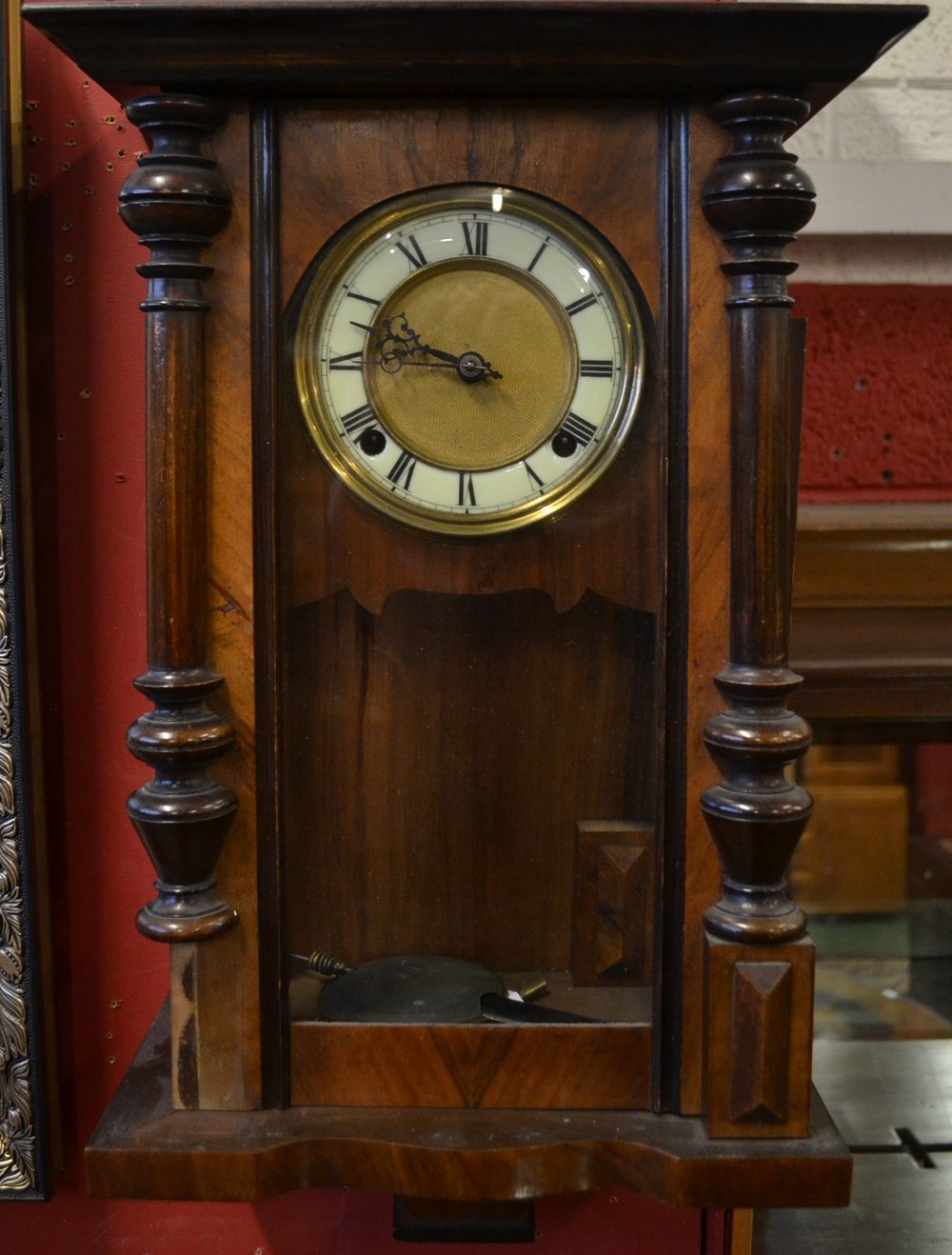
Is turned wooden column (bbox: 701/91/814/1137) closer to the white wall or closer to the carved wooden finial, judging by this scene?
the carved wooden finial

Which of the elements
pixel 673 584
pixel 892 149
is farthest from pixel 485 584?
pixel 892 149

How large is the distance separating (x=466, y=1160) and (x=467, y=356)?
1.64 ft

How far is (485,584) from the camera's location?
0.74 m

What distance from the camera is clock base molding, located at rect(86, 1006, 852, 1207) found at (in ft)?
2.26

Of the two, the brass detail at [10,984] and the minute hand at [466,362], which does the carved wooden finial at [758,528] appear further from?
the brass detail at [10,984]

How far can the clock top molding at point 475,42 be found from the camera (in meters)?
0.64

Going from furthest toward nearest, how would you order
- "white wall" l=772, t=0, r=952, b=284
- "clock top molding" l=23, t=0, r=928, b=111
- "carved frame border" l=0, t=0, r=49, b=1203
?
"white wall" l=772, t=0, r=952, b=284
"carved frame border" l=0, t=0, r=49, b=1203
"clock top molding" l=23, t=0, r=928, b=111

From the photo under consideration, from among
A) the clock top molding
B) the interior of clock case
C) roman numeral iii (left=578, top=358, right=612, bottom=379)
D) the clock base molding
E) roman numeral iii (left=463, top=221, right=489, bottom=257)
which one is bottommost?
the clock base molding

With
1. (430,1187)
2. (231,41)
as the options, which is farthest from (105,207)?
(430,1187)

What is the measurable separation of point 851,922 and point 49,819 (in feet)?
3.22

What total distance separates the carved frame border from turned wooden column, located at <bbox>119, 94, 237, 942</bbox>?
0.74 feet

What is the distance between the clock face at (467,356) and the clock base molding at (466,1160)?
384 mm

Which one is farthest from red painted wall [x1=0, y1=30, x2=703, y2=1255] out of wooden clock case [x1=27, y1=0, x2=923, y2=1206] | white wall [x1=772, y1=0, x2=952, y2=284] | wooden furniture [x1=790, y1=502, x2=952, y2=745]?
white wall [x1=772, y1=0, x2=952, y2=284]

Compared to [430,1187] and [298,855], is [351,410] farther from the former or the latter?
[430,1187]
